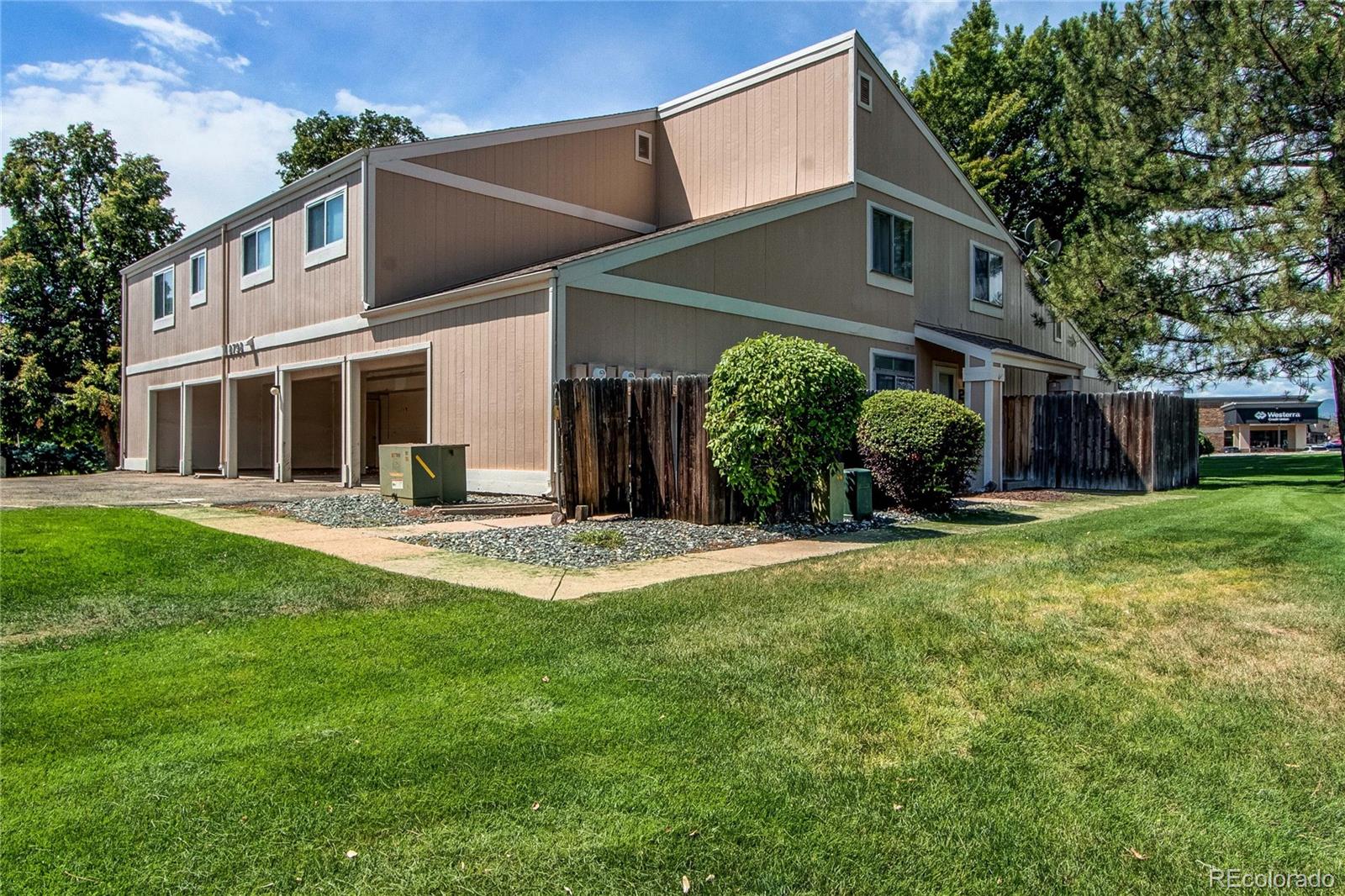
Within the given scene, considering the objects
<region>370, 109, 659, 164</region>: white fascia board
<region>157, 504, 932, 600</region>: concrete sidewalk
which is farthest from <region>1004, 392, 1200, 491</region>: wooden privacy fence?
<region>370, 109, 659, 164</region>: white fascia board

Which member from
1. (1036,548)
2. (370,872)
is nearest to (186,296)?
(1036,548)

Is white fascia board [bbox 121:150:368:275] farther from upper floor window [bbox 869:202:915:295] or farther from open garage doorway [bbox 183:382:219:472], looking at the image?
upper floor window [bbox 869:202:915:295]

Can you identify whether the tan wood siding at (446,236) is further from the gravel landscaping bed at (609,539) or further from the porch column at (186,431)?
the porch column at (186,431)

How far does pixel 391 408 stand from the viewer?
22.5 meters

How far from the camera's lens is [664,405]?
31.1ft

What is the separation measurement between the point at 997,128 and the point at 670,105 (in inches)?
613

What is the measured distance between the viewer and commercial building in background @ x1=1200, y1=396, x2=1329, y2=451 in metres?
77.2

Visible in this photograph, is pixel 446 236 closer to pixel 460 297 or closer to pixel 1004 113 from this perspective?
pixel 460 297

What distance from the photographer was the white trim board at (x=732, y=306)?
40.0 ft

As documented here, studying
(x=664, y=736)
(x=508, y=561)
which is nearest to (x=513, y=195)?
(x=508, y=561)

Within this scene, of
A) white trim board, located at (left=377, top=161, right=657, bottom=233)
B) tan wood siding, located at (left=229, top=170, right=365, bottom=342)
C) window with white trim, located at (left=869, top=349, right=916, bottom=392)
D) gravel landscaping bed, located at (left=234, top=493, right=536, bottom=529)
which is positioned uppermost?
white trim board, located at (left=377, top=161, right=657, bottom=233)

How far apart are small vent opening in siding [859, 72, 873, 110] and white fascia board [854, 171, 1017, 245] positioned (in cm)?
128

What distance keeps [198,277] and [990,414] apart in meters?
18.5

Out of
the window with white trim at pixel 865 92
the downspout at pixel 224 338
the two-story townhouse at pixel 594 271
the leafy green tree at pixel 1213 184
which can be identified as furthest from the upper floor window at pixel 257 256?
the leafy green tree at pixel 1213 184
